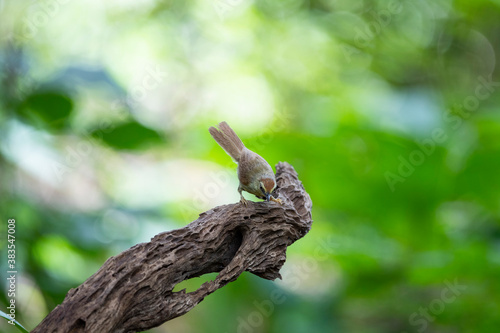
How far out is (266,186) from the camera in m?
1.85

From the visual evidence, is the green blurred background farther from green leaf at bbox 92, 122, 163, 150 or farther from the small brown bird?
the small brown bird

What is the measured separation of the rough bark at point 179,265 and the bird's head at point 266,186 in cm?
5

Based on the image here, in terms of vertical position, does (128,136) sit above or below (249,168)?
above

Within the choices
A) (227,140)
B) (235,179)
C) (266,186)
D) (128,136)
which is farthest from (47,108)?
(266,186)

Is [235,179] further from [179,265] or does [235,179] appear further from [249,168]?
[179,265]

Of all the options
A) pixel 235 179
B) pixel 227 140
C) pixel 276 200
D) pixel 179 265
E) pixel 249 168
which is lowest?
pixel 179 265

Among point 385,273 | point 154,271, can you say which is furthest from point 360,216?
point 154,271

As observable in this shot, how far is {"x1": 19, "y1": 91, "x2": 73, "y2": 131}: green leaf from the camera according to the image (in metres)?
3.05

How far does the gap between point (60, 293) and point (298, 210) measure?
6.14 ft

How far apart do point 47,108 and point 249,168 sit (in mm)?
1721

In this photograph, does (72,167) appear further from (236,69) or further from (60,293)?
(236,69)

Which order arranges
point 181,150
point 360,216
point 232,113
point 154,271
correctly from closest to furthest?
point 154,271 → point 360,216 → point 181,150 → point 232,113

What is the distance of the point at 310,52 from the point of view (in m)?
6.63

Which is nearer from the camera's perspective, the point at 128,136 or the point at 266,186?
the point at 266,186
